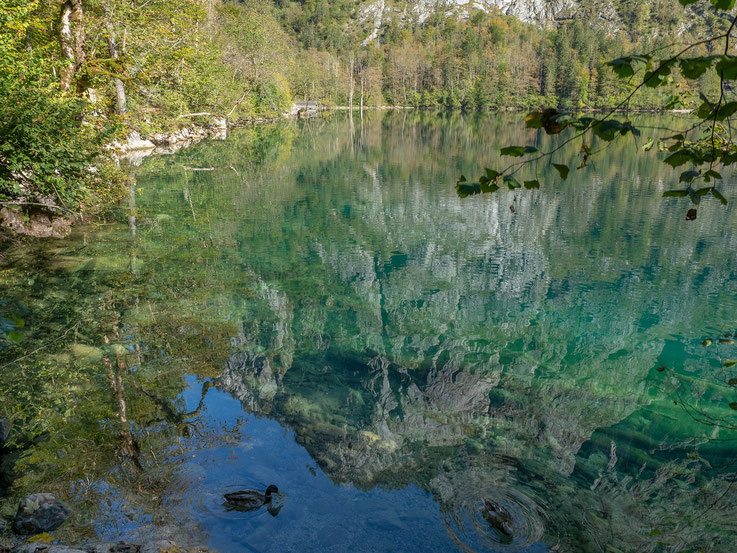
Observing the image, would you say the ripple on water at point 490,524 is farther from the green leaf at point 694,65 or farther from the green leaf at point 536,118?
the green leaf at point 694,65

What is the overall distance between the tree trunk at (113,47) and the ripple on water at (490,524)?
64.2 ft

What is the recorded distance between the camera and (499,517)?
6.92m

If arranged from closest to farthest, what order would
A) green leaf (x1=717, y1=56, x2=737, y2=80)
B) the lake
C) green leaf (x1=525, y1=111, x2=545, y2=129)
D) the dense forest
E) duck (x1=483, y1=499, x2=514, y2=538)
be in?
green leaf (x1=717, y1=56, x2=737, y2=80) < green leaf (x1=525, y1=111, x2=545, y2=129) < duck (x1=483, y1=499, x2=514, y2=538) < the lake < the dense forest

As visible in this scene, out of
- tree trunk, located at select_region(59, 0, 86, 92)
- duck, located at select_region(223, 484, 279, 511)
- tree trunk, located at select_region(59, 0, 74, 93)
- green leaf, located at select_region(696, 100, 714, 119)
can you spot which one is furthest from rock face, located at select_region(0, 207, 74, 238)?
green leaf, located at select_region(696, 100, 714, 119)

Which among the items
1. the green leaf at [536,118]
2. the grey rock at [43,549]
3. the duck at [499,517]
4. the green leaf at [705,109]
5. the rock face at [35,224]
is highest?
the green leaf at [705,109]

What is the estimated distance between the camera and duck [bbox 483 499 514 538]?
6.80m

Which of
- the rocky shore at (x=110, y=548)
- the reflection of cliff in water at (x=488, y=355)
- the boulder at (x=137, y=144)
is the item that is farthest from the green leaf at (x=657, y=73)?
the boulder at (x=137, y=144)

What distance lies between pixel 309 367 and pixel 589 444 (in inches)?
225

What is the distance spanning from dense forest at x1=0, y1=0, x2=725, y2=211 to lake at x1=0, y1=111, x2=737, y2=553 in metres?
3.84

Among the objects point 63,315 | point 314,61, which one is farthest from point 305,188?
point 314,61

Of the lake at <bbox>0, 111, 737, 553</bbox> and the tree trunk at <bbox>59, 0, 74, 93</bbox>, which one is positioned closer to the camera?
the lake at <bbox>0, 111, 737, 553</bbox>

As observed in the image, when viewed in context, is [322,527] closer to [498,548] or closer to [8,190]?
[498,548]

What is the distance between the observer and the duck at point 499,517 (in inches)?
268

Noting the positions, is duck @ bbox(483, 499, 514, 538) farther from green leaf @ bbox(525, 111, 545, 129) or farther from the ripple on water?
green leaf @ bbox(525, 111, 545, 129)
